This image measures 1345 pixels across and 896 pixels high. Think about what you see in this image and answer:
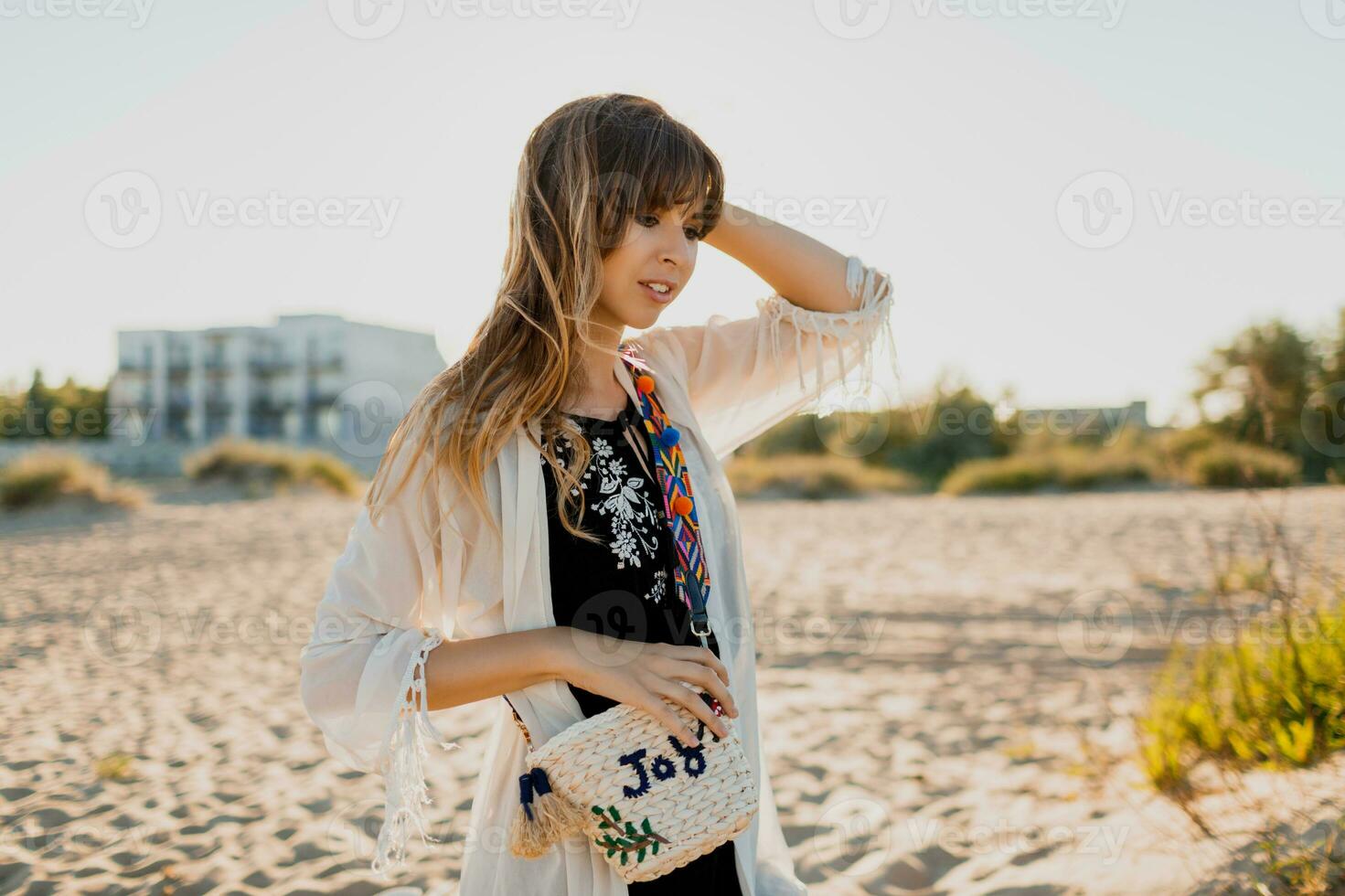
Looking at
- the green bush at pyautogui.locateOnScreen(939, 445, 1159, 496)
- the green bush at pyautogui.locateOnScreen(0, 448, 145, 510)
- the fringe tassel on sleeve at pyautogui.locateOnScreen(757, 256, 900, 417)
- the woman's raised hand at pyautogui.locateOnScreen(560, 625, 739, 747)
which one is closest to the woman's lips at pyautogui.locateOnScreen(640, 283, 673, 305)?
the fringe tassel on sleeve at pyautogui.locateOnScreen(757, 256, 900, 417)

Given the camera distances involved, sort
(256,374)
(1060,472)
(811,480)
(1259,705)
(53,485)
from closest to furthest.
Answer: (1259,705) < (53,485) < (1060,472) < (811,480) < (256,374)

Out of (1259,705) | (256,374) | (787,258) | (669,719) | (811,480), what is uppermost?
(256,374)

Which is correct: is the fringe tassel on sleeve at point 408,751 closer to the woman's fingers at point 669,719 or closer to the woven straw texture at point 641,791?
the woven straw texture at point 641,791

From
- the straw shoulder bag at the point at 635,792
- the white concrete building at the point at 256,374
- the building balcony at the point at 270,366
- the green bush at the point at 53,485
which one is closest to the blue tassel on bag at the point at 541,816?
the straw shoulder bag at the point at 635,792

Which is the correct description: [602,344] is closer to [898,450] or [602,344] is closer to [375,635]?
[375,635]

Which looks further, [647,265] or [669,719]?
[647,265]

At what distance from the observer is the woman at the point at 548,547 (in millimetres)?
1311

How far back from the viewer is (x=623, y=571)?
146 cm

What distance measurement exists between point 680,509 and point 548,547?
0.25m

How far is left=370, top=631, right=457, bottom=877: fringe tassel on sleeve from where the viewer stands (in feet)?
4.19

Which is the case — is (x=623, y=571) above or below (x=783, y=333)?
below

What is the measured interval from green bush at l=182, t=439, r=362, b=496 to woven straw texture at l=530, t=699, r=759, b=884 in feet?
68.1

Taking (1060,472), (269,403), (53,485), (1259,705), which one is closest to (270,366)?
(269,403)

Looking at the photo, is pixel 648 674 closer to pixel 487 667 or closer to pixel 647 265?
pixel 487 667
